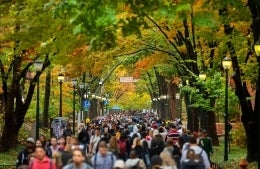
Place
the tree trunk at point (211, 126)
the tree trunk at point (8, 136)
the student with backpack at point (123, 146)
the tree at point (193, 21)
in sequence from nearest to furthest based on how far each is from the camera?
the tree at point (193, 21) → the student with backpack at point (123, 146) → the tree trunk at point (8, 136) → the tree trunk at point (211, 126)

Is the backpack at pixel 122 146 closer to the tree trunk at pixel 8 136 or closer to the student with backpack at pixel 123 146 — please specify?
the student with backpack at pixel 123 146

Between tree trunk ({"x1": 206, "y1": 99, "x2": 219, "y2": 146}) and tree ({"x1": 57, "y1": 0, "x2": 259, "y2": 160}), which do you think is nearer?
tree ({"x1": 57, "y1": 0, "x2": 259, "y2": 160})

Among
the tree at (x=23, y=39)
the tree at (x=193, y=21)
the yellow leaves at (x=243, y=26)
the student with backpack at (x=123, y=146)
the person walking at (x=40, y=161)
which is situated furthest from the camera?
the yellow leaves at (x=243, y=26)

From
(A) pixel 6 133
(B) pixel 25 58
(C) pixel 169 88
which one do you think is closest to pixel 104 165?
(B) pixel 25 58

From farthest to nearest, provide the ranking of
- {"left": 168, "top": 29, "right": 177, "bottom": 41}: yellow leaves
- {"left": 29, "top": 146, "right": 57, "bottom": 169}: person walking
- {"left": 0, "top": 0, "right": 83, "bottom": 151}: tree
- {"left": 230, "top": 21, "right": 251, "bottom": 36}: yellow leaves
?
{"left": 168, "top": 29, "right": 177, "bottom": 41}: yellow leaves
{"left": 230, "top": 21, "right": 251, "bottom": 36}: yellow leaves
{"left": 0, "top": 0, "right": 83, "bottom": 151}: tree
{"left": 29, "top": 146, "right": 57, "bottom": 169}: person walking

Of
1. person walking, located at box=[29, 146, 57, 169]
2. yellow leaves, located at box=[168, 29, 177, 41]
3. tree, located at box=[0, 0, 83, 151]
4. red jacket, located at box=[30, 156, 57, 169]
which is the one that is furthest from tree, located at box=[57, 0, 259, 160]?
red jacket, located at box=[30, 156, 57, 169]

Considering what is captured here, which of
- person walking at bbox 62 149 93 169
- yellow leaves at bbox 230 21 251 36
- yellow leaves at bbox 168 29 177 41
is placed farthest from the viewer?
yellow leaves at bbox 168 29 177 41

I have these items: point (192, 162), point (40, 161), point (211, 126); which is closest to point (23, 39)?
point (40, 161)

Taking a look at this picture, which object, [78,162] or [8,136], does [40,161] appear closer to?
[78,162]

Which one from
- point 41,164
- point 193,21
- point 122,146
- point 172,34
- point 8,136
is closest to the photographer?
point 193,21

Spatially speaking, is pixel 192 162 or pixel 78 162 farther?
pixel 192 162

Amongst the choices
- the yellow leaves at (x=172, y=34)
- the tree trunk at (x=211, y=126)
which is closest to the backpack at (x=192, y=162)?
the yellow leaves at (x=172, y=34)

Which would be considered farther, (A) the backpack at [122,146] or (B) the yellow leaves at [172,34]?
(B) the yellow leaves at [172,34]

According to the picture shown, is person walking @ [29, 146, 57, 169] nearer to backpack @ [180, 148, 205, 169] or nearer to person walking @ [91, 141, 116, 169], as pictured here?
person walking @ [91, 141, 116, 169]
